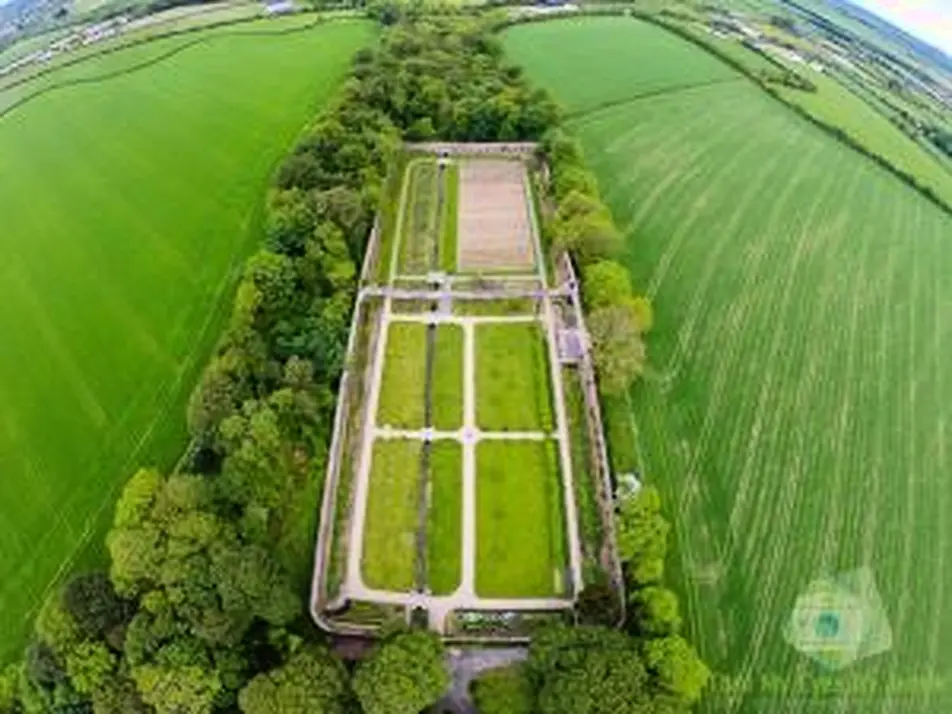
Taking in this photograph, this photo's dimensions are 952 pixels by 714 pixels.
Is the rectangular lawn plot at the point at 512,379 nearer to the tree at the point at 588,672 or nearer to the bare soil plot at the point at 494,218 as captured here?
the bare soil plot at the point at 494,218

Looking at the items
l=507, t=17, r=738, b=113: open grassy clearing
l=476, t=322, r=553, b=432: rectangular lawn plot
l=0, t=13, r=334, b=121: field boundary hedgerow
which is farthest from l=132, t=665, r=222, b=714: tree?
l=0, t=13, r=334, b=121: field boundary hedgerow

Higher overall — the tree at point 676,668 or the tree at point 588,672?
the tree at point 588,672

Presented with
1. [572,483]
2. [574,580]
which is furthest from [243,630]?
[572,483]

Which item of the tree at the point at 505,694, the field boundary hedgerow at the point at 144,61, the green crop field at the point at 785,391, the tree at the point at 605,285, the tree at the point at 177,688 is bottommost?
the green crop field at the point at 785,391

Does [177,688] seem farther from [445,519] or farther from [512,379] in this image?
[512,379]

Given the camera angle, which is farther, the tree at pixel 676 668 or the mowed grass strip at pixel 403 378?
the mowed grass strip at pixel 403 378

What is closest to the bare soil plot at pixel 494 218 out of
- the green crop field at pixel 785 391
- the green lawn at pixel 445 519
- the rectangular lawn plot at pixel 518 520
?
the green crop field at pixel 785 391

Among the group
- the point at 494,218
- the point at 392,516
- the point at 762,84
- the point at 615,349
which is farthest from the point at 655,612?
the point at 762,84

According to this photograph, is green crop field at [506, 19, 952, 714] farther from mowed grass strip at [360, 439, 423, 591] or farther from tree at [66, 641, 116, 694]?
tree at [66, 641, 116, 694]
